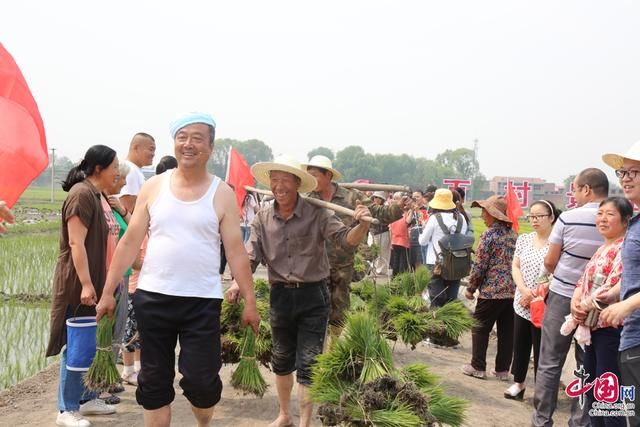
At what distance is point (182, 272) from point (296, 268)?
0.86 meters

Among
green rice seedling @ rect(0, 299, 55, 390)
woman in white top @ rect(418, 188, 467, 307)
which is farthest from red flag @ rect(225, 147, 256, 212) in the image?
woman in white top @ rect(418, 188, 467, 307)

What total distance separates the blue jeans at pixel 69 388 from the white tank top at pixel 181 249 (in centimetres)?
104

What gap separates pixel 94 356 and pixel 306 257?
142 cm

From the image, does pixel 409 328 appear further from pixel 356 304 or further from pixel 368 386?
pixel 368 386

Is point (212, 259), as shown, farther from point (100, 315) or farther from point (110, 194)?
point (110, 194)

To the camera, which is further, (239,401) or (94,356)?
(239,401)

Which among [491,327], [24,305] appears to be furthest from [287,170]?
[24,305]

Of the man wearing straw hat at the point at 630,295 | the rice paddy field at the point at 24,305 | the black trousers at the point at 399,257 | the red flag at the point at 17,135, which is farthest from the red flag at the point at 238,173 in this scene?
the man wearing straw hat at the point at 630,295

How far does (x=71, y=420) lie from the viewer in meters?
3.69

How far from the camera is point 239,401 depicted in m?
4.38

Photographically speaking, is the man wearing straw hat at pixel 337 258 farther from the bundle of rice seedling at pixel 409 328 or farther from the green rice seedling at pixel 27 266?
the green rice seedling at pixel 27 266

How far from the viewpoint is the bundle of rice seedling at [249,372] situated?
384 cm

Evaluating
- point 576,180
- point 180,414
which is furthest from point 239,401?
point 576,180

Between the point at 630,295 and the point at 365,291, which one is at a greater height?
the point at 630,295
